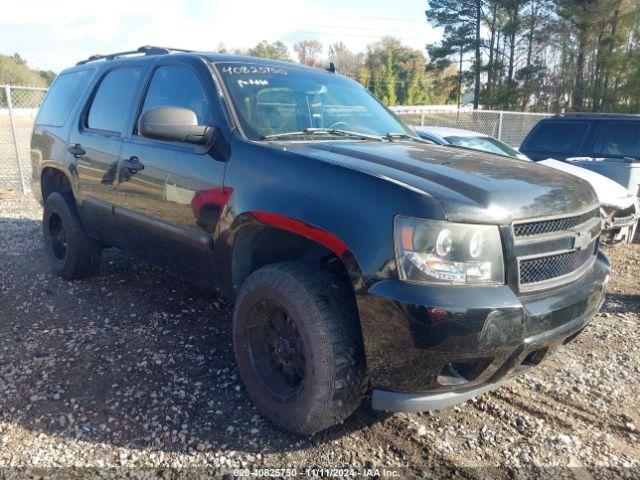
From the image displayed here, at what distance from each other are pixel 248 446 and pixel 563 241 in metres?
1.84

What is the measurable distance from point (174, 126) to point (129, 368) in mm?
1546

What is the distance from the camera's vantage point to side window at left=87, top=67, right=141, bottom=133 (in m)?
4.00

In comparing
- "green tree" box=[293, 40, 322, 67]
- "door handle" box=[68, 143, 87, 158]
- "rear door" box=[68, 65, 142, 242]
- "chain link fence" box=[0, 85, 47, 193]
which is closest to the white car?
"rear door" box=[68, 65, 142, 242]

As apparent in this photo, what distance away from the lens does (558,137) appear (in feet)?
28.3

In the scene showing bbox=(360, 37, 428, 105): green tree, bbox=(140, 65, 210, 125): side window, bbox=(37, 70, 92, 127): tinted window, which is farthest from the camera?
bbox=(360, 37, 428, 105): green tree

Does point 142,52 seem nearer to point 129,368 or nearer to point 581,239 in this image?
point 129,368

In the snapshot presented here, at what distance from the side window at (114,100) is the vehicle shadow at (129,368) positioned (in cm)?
146

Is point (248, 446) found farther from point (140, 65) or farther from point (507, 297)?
point (140, 65)

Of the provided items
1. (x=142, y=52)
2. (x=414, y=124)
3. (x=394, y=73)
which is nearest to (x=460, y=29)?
(x=414, y=124)

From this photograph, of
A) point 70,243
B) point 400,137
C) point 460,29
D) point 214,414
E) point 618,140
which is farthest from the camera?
point 460,29

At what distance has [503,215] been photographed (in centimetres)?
231

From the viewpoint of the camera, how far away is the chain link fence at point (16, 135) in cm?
983

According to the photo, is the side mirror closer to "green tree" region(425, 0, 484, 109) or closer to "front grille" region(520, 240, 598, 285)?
"front grille" region(520, 240, 598, 285)

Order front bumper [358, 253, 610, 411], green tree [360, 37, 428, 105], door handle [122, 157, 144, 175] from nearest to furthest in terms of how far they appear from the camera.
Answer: front bumper [358, 253, 610, 411], door handle [122, 157, 144, 175], green tree [360, 37, 428, 105]
